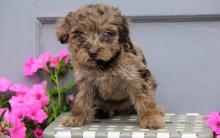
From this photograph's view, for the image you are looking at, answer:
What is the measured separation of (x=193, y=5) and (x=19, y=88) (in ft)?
4.79

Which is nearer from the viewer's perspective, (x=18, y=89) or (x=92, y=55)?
(x=92, y=55)

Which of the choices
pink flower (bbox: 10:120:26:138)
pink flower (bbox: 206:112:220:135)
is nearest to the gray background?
pink flower (bbox: 206:112:220:135)

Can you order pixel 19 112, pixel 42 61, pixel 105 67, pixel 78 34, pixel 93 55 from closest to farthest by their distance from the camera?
pixel 93 55, pixel 78 34, pixel 105 67, pixel 19 112, pixel 42 61

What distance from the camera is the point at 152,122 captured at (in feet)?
12.9

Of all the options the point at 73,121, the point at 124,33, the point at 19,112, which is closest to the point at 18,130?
the point at 19,112

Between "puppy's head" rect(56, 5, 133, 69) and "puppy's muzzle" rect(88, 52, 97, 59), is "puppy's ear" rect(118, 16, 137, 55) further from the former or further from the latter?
"puppy's muzzle" rect(88, 52, 97, 59)

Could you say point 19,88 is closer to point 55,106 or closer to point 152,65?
point 55,106

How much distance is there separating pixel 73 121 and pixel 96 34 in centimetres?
64

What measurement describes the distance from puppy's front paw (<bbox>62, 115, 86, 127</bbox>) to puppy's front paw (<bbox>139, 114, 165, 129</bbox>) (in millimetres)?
401

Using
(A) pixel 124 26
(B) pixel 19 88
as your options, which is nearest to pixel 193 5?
(A) pixel 124 26

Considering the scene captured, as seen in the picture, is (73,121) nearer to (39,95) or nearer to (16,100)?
(39,95)

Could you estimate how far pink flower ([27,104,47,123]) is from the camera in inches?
166

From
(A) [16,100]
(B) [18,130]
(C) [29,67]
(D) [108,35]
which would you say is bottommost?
(B) [18,130]

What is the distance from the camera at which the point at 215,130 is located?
396cm
